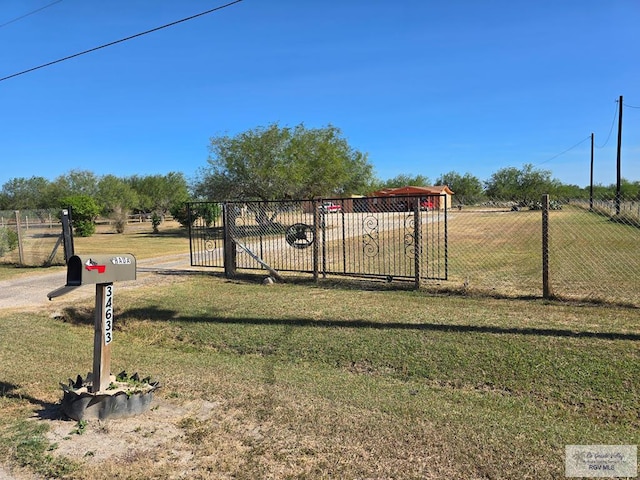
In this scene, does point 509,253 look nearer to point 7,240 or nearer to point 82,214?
point 7,240

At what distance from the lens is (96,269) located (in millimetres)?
3809

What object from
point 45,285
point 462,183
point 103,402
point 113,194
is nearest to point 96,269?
point 103,402

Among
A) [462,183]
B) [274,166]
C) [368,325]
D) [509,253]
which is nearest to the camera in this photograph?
[368,325]

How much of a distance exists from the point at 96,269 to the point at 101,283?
0.61 feet

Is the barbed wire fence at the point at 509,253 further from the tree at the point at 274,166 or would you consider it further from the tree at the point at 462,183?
the tree at the point at 462,183

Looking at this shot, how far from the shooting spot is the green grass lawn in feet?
10.6

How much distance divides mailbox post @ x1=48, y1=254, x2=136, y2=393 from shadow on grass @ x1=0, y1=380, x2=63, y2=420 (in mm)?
437

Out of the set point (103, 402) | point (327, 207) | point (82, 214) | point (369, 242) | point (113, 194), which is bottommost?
point (103, 402)

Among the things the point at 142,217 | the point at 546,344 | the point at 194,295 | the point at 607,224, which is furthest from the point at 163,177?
the point at 546,344

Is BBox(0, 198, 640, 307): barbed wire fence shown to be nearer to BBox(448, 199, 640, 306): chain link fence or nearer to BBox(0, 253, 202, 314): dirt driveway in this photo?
BBox(448, 199, 640, 306): chain link fence

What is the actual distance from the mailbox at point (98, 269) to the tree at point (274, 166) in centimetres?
2512

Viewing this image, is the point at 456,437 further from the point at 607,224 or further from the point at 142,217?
the point at 142,217

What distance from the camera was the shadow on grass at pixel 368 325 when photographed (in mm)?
5520

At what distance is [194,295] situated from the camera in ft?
29.3
